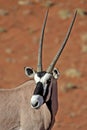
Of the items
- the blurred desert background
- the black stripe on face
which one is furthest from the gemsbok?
the blurred desert background

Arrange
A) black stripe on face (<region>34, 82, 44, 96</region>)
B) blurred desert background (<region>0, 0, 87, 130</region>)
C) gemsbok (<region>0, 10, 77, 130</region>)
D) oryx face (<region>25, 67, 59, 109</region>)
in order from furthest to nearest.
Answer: blurred desert background (<region>0, 0, 87, 130</region>) → gemsbok (<region>0, 10, 77, 130</region>) → black stripe on face (<region>34, 82, 44, 96</region>) → oryx face (<region>25, 67, 59, 109</region>)

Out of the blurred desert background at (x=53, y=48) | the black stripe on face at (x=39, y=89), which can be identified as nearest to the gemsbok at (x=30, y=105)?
the black stripe on face at (x=39, y=89)

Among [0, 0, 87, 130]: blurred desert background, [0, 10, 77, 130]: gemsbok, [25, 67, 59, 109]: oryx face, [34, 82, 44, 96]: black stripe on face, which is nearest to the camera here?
[25, 67, 59, 109]: oryx face

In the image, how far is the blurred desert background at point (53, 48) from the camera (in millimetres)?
15789

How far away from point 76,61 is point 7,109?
9080 millimetres

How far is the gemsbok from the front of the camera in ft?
31.2

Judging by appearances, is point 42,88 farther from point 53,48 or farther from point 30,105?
point 53,48

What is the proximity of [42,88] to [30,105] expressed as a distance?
69 cm

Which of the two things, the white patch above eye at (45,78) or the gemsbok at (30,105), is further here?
the gemsbok at (30,105)

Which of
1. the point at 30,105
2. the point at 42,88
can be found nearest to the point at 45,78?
the point at 42,88

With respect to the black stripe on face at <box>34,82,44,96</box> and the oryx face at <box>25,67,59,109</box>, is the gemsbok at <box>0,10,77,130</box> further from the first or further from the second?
the black stripe on face at <box>34,82,44,96</box>

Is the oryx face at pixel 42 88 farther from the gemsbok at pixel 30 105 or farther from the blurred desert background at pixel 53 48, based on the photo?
the blurred desert background at pixel 53 48

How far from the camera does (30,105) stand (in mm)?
9789

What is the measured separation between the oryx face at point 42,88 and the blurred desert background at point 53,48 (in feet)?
16.1
